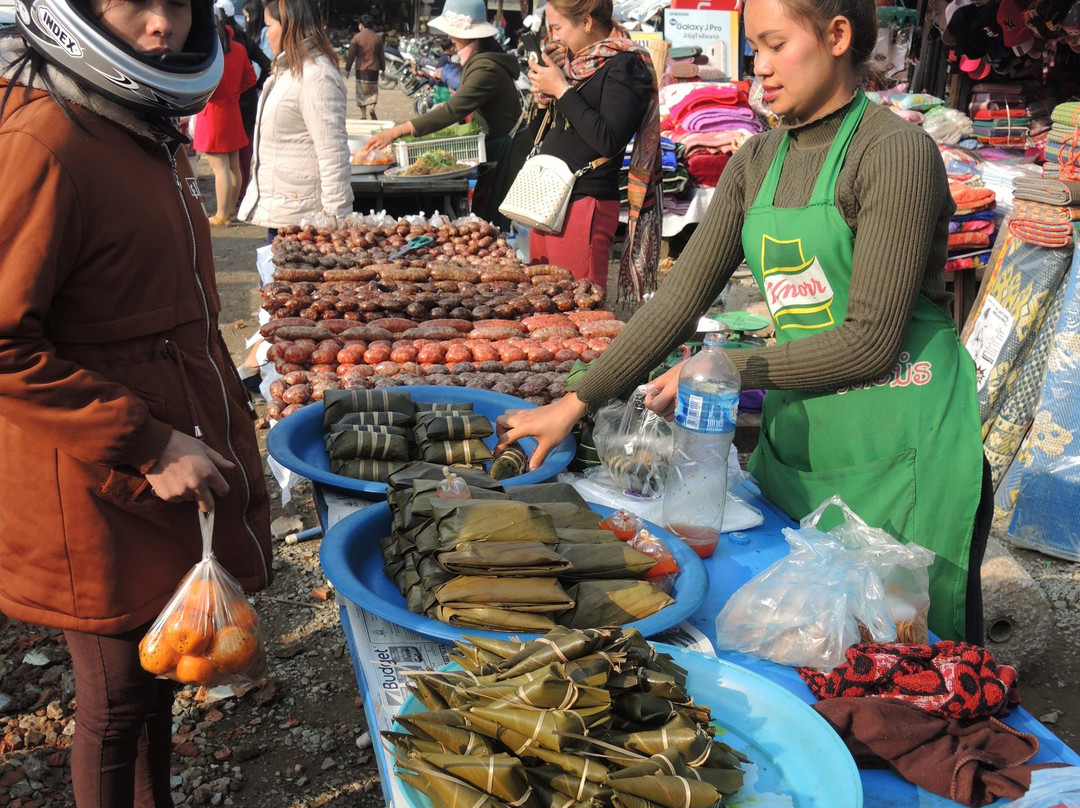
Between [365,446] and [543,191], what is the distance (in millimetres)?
2732

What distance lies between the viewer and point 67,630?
195cm

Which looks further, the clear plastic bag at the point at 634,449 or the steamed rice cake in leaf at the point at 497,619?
the clear plastic bag at the point at 634,449

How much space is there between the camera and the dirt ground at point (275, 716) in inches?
118

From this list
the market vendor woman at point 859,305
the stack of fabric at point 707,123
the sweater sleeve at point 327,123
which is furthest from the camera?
the stack of fabric at point 707,123

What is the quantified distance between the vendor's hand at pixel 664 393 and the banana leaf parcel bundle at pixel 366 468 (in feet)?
2.41

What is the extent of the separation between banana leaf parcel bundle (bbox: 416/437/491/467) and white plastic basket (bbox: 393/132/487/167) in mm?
5211

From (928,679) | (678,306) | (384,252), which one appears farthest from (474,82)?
(928,679)

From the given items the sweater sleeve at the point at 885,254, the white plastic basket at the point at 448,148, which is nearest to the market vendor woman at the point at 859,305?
the sweater sleeve at the point at 885,254

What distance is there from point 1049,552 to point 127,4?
15.2 ft

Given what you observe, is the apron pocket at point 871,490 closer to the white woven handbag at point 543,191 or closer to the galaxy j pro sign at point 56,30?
the galaxy j pro sign at point 56,30

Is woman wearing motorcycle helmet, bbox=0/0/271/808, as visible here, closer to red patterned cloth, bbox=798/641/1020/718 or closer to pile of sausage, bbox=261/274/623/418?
red patterned cloth, bbox=798/641/1020/718

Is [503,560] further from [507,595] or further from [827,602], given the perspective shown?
[827,602]

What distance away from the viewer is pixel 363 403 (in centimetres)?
278

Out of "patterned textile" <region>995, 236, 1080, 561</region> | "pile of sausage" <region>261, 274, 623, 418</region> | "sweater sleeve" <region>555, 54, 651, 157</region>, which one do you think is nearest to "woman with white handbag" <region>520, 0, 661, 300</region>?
"sweater sleeve" <region>555, 54, 651, 157</region>
